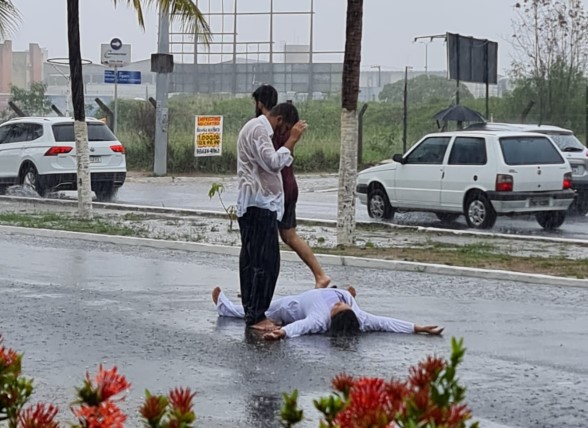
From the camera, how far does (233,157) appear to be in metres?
35.8

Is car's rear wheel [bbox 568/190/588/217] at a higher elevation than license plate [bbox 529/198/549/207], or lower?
lower

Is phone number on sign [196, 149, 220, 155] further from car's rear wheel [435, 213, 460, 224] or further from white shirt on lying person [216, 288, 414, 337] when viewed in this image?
white shirt on lying person [216, 288, 414, 337]

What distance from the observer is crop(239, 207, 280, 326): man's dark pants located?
32.1 feet

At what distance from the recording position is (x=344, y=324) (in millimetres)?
9820

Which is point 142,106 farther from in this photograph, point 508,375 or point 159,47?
point 508,375

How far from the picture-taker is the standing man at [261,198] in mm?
9734

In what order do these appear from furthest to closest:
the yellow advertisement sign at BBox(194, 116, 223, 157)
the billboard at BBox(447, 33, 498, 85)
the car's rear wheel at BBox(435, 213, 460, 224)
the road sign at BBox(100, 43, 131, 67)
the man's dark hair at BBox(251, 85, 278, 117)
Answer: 1. the yellow advertisement sign at BBox(194, 116, 223, 157)
2. the road sign at BBox(100, 43, 131, 67)
3. the billboard at BBox(447, 33, 498, 85)
4. the car's rear wheel at BBox(435, 213, 460, 224)
5. the man's dark hair at BBox(251, 85, 278, 117)

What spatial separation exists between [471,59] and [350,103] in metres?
15.7

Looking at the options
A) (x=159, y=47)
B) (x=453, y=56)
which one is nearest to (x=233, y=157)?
(x=159, y=47)

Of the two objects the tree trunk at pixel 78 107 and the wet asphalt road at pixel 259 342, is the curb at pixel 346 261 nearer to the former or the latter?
the wet asphalt road at pixel 259 342

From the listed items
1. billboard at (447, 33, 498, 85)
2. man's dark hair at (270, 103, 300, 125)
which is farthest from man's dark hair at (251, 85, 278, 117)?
billboard at (447, 33, 498, 85)

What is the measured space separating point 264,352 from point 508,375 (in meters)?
1.77

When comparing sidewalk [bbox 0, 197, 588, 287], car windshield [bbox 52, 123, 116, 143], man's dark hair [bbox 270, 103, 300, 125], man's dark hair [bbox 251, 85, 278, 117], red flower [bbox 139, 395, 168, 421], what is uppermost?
man's dark hair [bbox 251, 85, 278, 117]

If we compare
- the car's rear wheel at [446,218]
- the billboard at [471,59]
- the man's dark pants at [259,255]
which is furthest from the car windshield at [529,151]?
the man's dark pants at [259,255]
